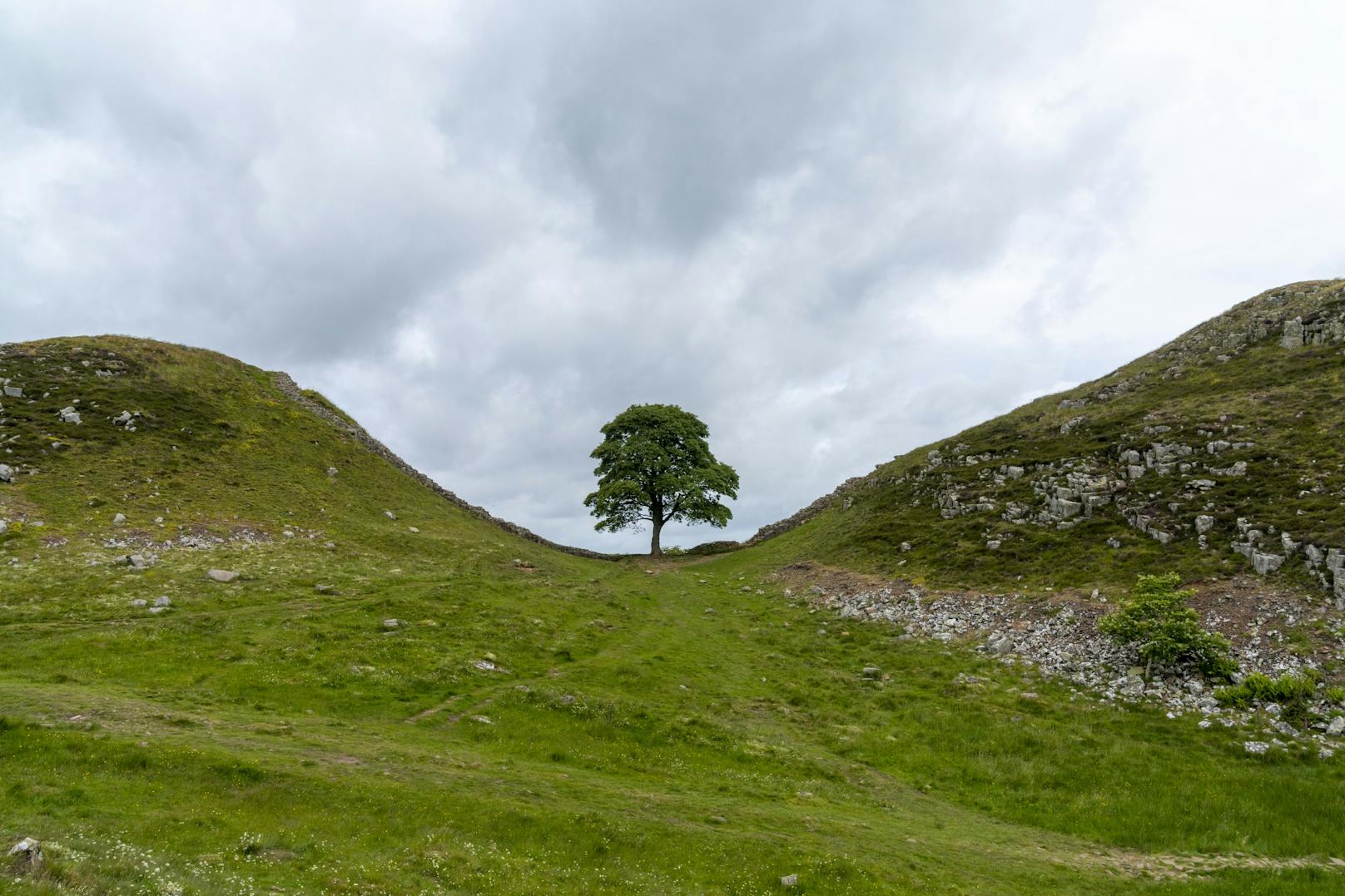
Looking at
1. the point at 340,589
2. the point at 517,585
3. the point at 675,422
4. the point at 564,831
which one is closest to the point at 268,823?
the point at 564,831

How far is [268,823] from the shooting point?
52.2 feet

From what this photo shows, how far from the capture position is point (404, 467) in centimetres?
8506

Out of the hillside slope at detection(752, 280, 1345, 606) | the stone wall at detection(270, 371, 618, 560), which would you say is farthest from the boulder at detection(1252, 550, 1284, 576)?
the stone wall at detection(270, 371, 618, 560)

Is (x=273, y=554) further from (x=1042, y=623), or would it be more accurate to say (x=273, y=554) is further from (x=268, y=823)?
(x=1042, y=623)

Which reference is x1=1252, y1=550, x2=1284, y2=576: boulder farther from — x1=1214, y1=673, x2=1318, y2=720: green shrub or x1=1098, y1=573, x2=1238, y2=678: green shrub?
x1=1214, y1=673, x2=1318, y2=720: green shrub

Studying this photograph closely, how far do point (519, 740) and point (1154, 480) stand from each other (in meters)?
50.0

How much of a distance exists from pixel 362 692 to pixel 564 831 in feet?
44.8

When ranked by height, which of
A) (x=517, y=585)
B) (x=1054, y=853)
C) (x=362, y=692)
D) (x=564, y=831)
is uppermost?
(x=517, y=585)

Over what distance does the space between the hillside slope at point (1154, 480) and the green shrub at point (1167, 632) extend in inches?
283

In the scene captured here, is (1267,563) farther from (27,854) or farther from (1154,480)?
(27,854)

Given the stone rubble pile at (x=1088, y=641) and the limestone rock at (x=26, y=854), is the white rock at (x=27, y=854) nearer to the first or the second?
the limestone rock at (x=26, y=854)

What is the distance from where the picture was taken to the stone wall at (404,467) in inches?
3260

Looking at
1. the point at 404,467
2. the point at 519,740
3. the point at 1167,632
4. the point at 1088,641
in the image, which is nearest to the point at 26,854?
the point at 519,740

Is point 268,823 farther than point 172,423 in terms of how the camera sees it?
No
